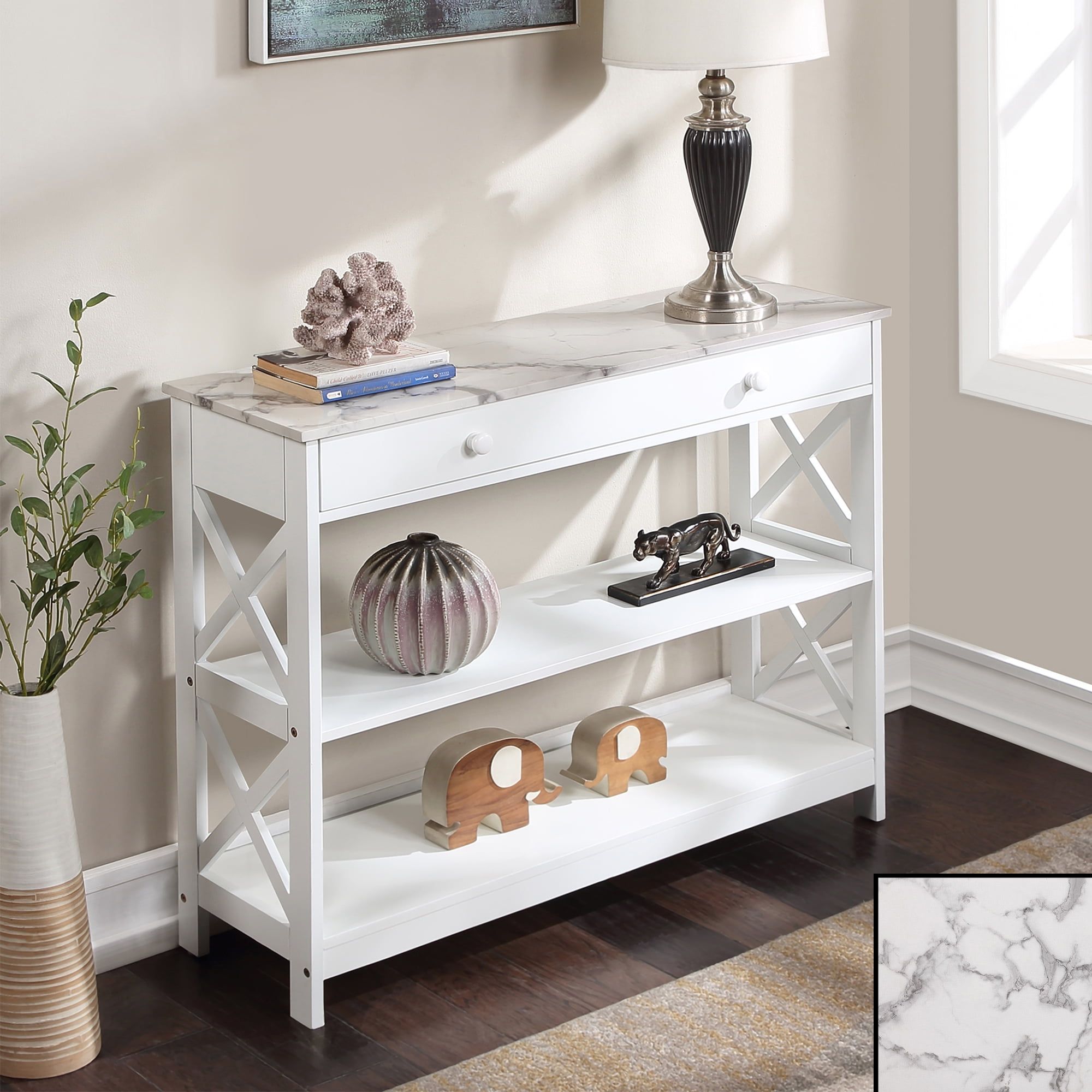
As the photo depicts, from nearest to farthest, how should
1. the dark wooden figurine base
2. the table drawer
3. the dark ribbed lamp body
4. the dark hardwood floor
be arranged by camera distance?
the table drawer → the dark hardwood floor → the dark ribbed lamp body → the dark wooden figurine base

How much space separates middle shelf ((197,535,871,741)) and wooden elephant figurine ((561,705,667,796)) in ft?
0.59

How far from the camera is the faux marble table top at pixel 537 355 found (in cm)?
240

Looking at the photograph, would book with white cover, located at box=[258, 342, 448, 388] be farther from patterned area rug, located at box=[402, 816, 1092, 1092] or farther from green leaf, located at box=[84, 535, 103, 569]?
patterned area rug, located at box=[402, 816, 1092, 1092]

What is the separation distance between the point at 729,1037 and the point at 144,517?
116cm

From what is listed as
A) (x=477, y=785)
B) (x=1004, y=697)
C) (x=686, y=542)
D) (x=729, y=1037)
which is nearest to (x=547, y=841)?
(x=477, y=785)

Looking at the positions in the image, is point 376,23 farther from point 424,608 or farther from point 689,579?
point 689,579

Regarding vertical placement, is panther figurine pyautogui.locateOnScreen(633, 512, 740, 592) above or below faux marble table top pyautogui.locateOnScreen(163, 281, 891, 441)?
below

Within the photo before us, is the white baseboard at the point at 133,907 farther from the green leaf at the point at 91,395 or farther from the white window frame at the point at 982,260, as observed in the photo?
the white window frame at the point at 982,260

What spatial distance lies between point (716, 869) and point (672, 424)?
86 centimetres

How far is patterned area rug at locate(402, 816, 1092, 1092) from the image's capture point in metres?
2.43

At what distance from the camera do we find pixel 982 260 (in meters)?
3.46

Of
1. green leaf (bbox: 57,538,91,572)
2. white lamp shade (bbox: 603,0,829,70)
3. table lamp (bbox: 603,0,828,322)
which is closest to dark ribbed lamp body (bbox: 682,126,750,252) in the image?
table lamp (bbox: 603,0,828,322)

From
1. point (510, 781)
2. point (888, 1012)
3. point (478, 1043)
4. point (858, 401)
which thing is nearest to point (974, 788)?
point (858, 401)

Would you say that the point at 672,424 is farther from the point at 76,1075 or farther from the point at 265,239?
the point at 76,1075
